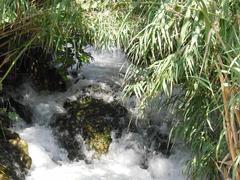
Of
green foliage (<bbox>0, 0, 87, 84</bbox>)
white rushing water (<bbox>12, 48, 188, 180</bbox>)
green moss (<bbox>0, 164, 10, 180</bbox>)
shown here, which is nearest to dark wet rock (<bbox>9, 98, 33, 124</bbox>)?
white rushing water (<bbox>12, 48, 188, 180</bbox>)

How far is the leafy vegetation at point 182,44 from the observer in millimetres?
1902

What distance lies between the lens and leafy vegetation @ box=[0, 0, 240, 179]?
1902 mm

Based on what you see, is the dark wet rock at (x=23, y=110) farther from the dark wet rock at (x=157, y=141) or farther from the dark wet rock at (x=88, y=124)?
the dark wet rock at (x=157, y=141)

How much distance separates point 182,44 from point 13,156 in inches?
65.9

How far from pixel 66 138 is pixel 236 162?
230cm

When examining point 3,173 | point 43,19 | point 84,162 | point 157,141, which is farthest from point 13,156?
point 157,141

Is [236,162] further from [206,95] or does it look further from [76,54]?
[76,54]

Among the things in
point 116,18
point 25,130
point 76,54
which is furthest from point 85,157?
point 116,18

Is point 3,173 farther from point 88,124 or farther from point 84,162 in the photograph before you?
point 88,124

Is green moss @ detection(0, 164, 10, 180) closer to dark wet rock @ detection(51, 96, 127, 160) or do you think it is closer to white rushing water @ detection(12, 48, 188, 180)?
white rushing water @ detection(12, 48, 188, 180)

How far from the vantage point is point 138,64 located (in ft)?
9.93

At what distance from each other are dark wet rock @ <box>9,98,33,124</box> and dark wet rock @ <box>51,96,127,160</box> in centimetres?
24

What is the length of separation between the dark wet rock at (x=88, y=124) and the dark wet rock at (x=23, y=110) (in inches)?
9.3

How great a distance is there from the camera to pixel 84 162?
3732mm
